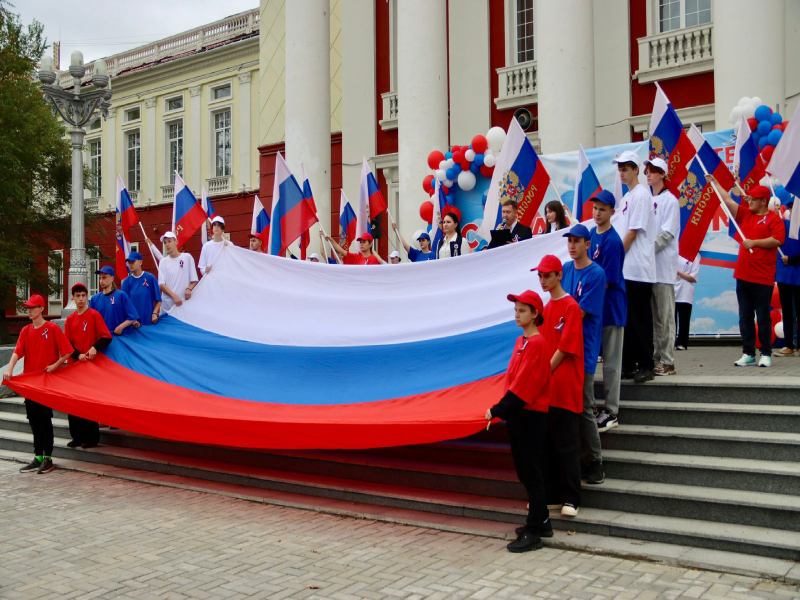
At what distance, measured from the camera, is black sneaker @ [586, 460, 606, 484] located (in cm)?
639

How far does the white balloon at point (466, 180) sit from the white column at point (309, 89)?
607 cm

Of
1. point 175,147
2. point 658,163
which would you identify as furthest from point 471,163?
point 175,147

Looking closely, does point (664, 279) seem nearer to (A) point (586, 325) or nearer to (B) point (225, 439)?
(A) point (586, 325)

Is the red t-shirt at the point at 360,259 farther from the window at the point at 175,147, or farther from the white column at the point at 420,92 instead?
the window at the point at 175,147

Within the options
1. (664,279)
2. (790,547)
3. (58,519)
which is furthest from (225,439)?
(790,547)

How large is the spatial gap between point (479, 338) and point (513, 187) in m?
3.12

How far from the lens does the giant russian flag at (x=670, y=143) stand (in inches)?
330

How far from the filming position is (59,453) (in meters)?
10.2

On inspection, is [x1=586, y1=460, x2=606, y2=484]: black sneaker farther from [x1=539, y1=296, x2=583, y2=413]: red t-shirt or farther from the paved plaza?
the paved plaza

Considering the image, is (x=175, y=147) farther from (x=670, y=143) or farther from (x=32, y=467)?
(x=670, y=143)

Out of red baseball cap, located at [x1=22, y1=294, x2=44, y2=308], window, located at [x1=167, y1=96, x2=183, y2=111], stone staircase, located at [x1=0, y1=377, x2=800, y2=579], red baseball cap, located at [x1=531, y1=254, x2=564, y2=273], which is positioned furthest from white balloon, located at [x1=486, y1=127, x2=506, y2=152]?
window, located at [x1=167, y1=96, x2=183, y2=111]

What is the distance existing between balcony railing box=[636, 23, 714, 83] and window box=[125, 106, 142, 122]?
956 inches

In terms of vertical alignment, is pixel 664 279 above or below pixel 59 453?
above

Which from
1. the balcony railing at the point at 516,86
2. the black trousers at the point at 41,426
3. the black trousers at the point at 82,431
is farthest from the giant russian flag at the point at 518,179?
the balcony railing at the point at 516,86
